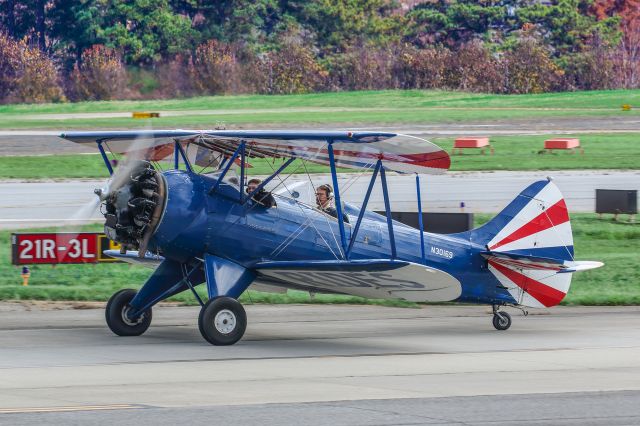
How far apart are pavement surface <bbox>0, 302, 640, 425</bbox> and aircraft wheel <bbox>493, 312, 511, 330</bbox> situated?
82 mm

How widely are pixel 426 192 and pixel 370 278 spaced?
19.4m

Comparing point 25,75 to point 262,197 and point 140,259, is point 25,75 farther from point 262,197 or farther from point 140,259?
point 262,197

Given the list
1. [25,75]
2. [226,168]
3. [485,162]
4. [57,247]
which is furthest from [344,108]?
[226,168]

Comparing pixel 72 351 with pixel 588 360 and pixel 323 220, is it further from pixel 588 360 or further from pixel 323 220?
pixel 588 360

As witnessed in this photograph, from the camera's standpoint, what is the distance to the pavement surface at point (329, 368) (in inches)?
424

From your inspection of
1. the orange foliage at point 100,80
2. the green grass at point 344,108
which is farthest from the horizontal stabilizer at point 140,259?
the orange foliage at point 100,80

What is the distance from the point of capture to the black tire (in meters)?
15.9

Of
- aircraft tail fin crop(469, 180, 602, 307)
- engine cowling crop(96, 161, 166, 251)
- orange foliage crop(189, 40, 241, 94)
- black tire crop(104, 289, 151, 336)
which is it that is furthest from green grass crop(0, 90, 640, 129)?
engine cowling crop(96, 161, 166, 251)

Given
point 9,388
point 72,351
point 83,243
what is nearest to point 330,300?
point 83,243

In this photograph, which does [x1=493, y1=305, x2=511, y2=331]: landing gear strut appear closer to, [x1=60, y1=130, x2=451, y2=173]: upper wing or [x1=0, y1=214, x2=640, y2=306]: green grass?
[x1=60, y1=130, x2=451, y2=173]: upper wing

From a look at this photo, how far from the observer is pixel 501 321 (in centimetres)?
1684

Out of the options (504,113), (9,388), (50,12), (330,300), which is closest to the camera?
(9,388)

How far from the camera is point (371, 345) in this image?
15312 mm

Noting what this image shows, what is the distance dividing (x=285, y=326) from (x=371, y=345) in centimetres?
193
